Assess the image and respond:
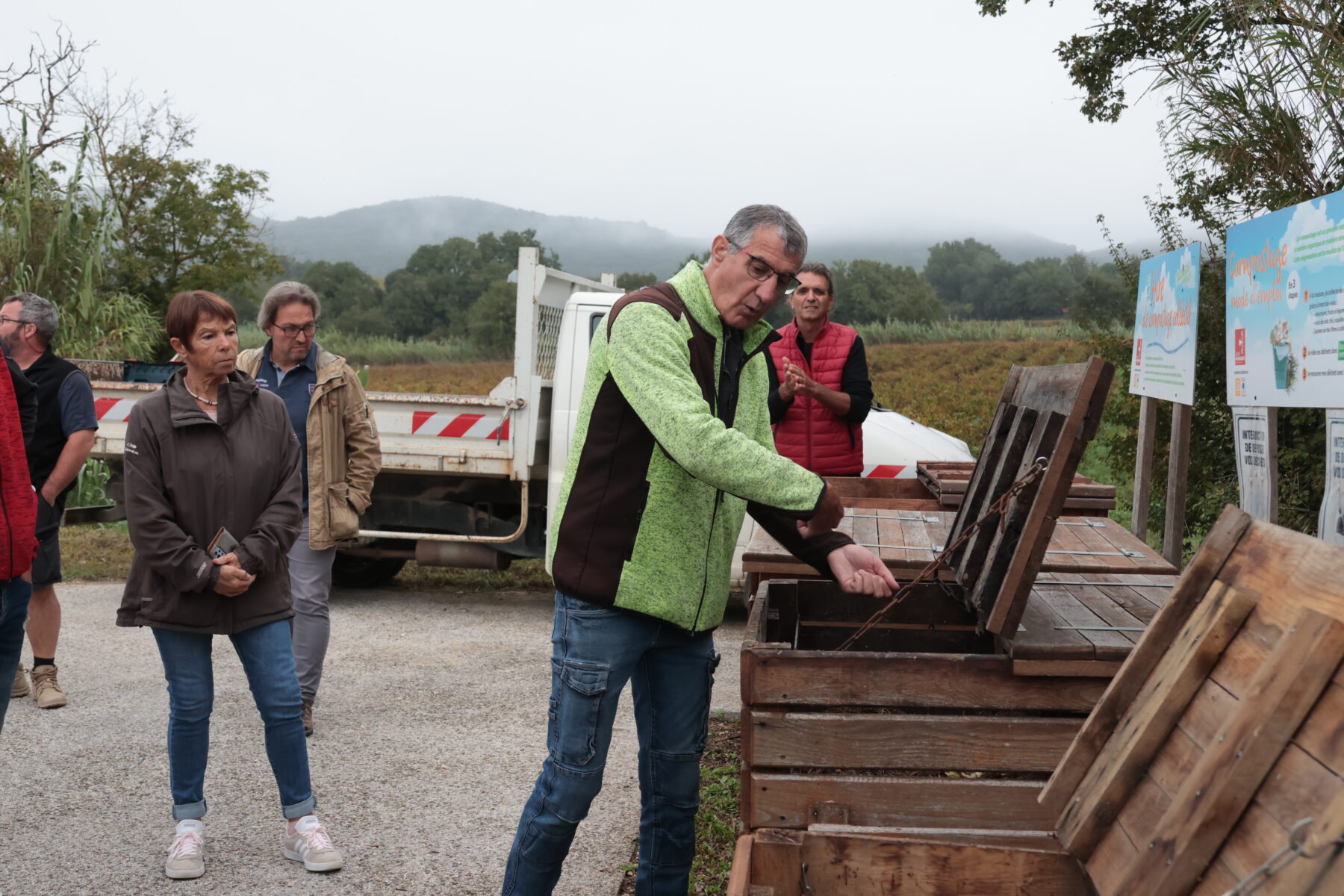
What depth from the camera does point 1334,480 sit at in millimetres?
3906

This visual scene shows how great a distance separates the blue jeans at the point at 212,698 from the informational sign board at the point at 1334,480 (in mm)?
3427

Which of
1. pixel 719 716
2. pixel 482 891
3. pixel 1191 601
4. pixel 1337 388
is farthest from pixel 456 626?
pixel 1191 601

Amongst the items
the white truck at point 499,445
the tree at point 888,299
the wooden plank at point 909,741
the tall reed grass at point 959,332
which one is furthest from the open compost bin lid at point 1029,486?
the tree at point 888,299

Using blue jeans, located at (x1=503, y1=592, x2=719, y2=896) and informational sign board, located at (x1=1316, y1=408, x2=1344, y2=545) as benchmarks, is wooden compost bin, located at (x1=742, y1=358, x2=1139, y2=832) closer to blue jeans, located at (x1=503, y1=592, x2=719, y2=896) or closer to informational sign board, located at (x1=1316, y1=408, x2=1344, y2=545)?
blue jeans, located at (x1=503, y1=592, x2=719, y2=896)

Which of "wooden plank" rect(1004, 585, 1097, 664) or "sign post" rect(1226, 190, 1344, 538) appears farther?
"sign post" rect(1226, 190, 1344, 538)

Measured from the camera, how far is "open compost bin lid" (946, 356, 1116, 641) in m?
2.51

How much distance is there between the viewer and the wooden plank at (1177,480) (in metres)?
5.43

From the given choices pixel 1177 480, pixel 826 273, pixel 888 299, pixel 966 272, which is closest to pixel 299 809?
pixel 826 273

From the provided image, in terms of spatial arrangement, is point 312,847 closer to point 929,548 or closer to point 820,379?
point 929,548

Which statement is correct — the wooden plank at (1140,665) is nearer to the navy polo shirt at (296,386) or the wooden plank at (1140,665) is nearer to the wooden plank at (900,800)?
the wooden plank at (900,800)

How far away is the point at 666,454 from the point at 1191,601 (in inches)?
44.8

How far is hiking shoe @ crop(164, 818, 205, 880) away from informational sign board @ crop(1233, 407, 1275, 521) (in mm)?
3925

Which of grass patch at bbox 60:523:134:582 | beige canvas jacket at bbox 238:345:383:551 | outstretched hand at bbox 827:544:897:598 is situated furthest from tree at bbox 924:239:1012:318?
outstretched hand at bbox 827:544:897:598

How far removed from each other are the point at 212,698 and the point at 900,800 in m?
2.33
